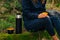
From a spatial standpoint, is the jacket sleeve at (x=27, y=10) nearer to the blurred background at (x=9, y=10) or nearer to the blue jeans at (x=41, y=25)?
the blue jeans at (x=41, y=25)

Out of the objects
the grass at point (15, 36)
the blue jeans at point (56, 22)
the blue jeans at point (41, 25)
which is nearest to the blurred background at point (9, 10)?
the grass at point (15, 36)

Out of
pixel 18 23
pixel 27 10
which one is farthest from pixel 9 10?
pixel 27 10

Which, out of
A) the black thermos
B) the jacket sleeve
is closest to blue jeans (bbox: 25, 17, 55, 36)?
the jacket sleeve

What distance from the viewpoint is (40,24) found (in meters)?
4.19

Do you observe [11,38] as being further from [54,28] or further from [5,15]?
[5,15]

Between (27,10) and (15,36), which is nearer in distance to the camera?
(27,10)

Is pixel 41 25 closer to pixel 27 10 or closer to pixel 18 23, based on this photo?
pixel 27 10

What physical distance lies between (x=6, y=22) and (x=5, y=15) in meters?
0.82

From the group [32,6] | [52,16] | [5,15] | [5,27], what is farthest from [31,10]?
[5,15]

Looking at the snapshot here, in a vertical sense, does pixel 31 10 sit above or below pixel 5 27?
above

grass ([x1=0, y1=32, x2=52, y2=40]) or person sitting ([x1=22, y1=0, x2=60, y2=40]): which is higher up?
person sitting ([x1=22, y1=0, x2=60, y2=40])

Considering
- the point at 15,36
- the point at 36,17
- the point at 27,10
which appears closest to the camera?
the point at 36,17

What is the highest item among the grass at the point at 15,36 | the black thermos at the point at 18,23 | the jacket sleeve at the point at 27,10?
the jacket sleeve at the point at 27,10

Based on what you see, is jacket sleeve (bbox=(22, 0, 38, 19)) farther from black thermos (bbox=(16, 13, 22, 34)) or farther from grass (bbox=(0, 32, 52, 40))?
grass (bbox=(0, 32, 52, 40))
